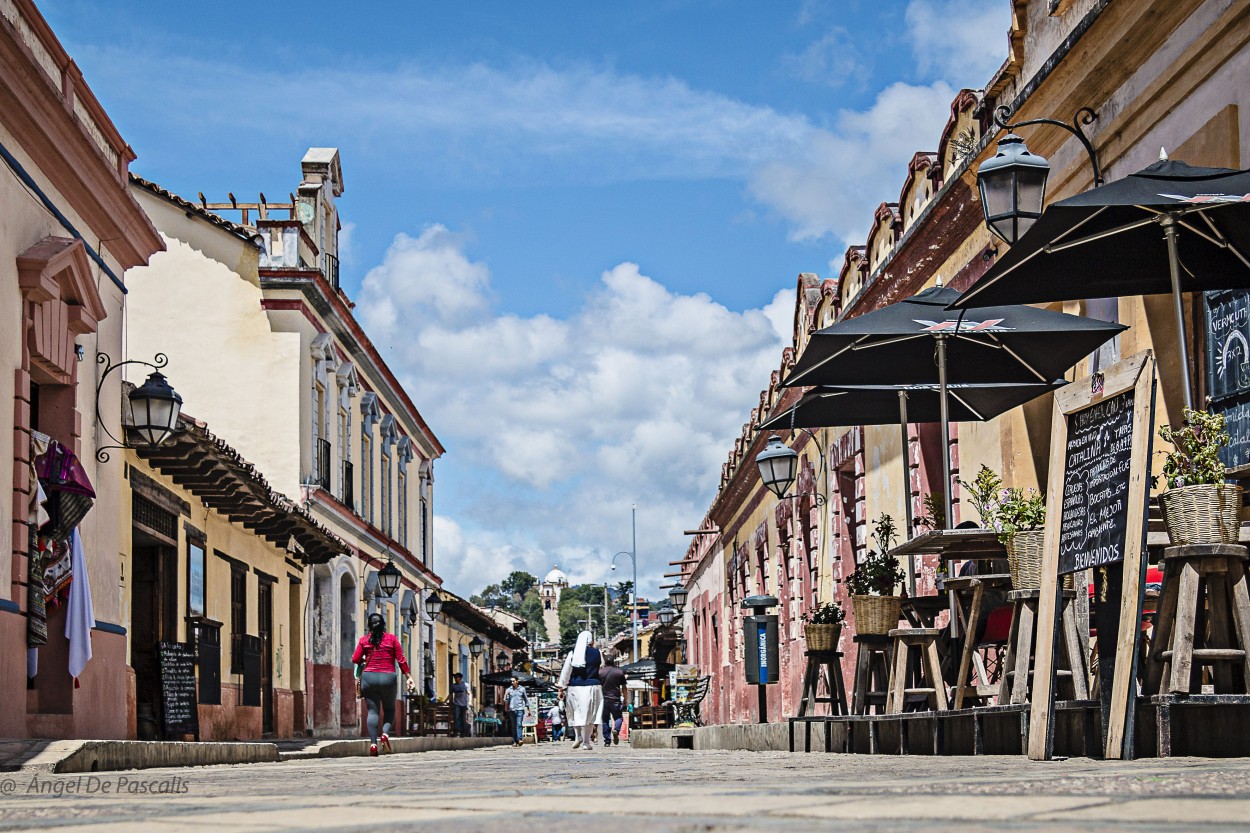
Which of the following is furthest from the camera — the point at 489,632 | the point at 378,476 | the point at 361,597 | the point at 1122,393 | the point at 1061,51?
the point at 489,632

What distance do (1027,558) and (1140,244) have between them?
209 centimetres

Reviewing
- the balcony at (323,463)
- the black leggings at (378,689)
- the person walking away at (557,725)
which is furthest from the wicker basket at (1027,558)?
the person walking away at (557,725)

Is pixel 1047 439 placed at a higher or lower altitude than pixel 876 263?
lower

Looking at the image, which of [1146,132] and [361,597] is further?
[361,597]

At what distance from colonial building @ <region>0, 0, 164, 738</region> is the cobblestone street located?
5.63m

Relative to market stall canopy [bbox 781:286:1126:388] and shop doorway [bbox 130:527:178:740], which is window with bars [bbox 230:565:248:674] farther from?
market stall canopy [bbox 781:286:1126:388]

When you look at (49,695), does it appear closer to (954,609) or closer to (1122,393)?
(954,609)

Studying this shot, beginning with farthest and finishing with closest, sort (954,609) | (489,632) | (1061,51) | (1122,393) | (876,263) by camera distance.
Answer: (489,632) < (876,263) < (1061,51) < (954,609) < (1122,393)

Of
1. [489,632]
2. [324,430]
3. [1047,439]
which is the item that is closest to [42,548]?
[1047,439]

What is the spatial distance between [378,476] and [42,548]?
19.5 metres

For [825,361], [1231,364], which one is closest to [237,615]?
[825,361]

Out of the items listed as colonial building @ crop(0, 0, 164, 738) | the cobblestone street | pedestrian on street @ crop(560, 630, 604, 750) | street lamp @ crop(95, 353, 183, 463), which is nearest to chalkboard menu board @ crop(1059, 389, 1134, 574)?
the cobblestone street

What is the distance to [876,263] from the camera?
1681cm

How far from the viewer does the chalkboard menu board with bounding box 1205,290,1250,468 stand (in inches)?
335
